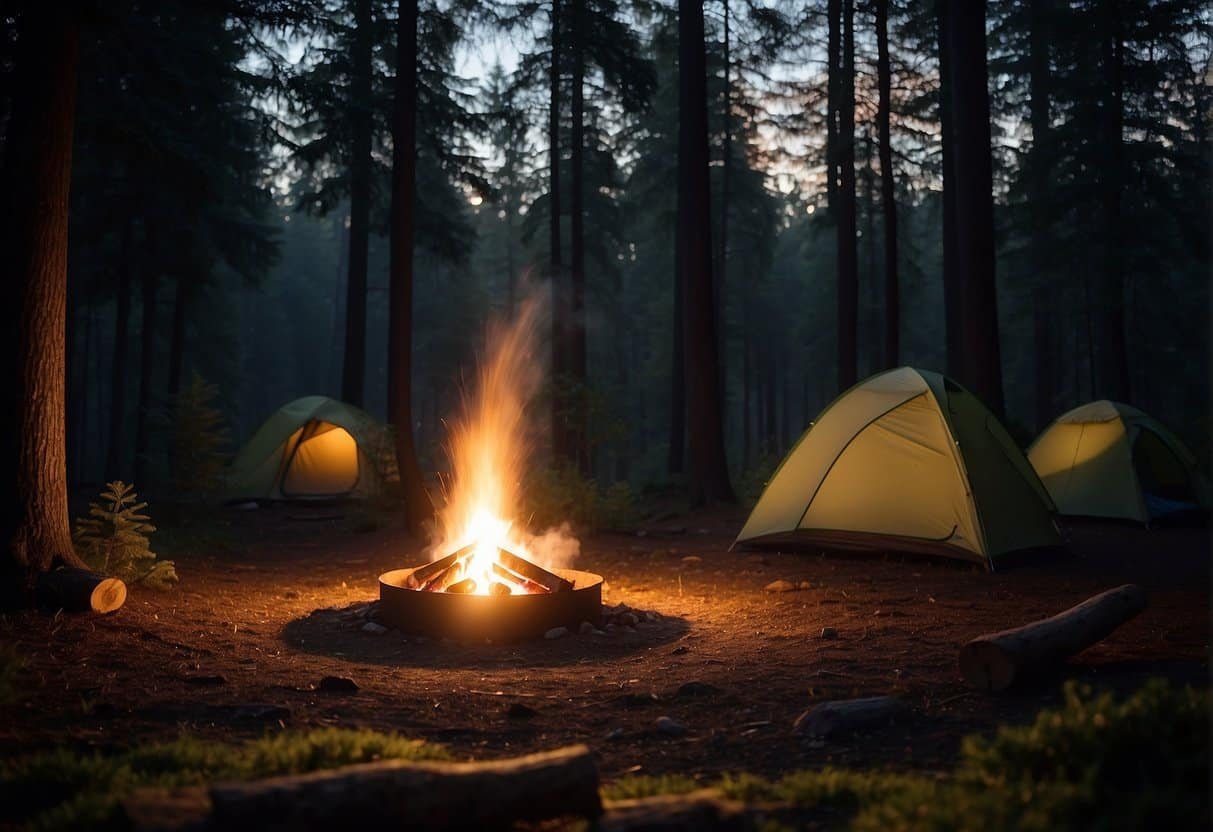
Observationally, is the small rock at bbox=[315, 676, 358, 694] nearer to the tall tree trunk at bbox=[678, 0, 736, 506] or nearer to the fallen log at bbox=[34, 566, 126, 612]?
the fallen log at bbox=[34, 566, 126, 612]

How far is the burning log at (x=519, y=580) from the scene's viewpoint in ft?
24.8

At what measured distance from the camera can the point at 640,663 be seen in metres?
6.39

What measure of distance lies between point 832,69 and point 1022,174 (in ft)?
23.0

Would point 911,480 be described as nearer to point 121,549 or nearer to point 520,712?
point 520,712

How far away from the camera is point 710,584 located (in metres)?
9.41

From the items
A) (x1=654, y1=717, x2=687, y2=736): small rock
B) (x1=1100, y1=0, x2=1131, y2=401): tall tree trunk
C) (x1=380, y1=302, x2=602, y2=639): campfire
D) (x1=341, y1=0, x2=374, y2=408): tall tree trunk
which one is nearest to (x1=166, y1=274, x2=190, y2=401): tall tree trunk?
(x1=341, y1=0, x2=374, y2=408): tall tree trunk

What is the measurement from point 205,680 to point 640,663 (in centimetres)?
291

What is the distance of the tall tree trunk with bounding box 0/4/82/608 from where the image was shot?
6.96 meters

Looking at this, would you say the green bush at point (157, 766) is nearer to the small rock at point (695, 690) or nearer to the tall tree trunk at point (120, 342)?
the small rock at point (695, 690)

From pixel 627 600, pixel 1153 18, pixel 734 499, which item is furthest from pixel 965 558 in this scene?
pixel 1153 18

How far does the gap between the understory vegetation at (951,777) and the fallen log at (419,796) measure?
0.45 m

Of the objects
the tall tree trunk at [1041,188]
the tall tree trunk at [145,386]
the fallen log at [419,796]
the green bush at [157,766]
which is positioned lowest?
the green bush at [157,766]

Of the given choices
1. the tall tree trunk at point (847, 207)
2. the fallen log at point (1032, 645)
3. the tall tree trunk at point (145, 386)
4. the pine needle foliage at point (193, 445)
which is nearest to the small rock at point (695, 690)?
the fallen log at point (1032, 645)

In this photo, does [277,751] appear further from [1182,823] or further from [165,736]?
[1182,823]
